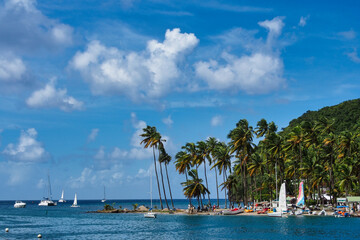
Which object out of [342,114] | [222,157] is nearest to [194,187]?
[222,157]

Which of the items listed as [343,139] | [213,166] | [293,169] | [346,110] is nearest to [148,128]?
[213,166]

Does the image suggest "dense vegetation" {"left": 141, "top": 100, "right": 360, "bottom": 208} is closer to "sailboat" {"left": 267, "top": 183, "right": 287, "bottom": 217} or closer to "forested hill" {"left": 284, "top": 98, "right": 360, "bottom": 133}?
"sailboat" {"left": 267, "top": 183, "right": 287, "bottom": 217}

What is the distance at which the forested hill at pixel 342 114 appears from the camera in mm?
161250

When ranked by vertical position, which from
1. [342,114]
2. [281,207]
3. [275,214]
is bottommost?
[275,214]

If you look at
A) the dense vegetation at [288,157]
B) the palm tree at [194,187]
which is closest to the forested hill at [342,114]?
the dense vegetation at [288,157]

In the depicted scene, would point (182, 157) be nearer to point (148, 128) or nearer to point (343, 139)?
point (148, 128)

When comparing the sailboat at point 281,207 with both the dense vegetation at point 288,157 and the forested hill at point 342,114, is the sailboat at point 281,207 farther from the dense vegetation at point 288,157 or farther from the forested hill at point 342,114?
the forested hill at point 342,114

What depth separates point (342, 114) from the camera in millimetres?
173750

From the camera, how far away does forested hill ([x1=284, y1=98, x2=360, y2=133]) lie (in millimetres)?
161250

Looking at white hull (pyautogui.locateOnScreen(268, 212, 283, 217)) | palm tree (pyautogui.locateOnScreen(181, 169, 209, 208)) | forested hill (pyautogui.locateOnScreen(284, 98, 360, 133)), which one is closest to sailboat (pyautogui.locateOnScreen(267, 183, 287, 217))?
white hull (pyautogui.locateOnScreen(268, 212, 283, 217))

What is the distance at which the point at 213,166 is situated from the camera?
125875 mm

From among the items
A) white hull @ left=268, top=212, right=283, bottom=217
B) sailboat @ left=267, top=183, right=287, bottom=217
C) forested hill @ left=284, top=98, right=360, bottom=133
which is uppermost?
forested hill @ left=284, top=98, right=360, bottom=133

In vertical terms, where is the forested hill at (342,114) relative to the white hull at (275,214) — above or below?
above

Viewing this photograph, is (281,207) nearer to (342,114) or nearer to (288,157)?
(288,157)
